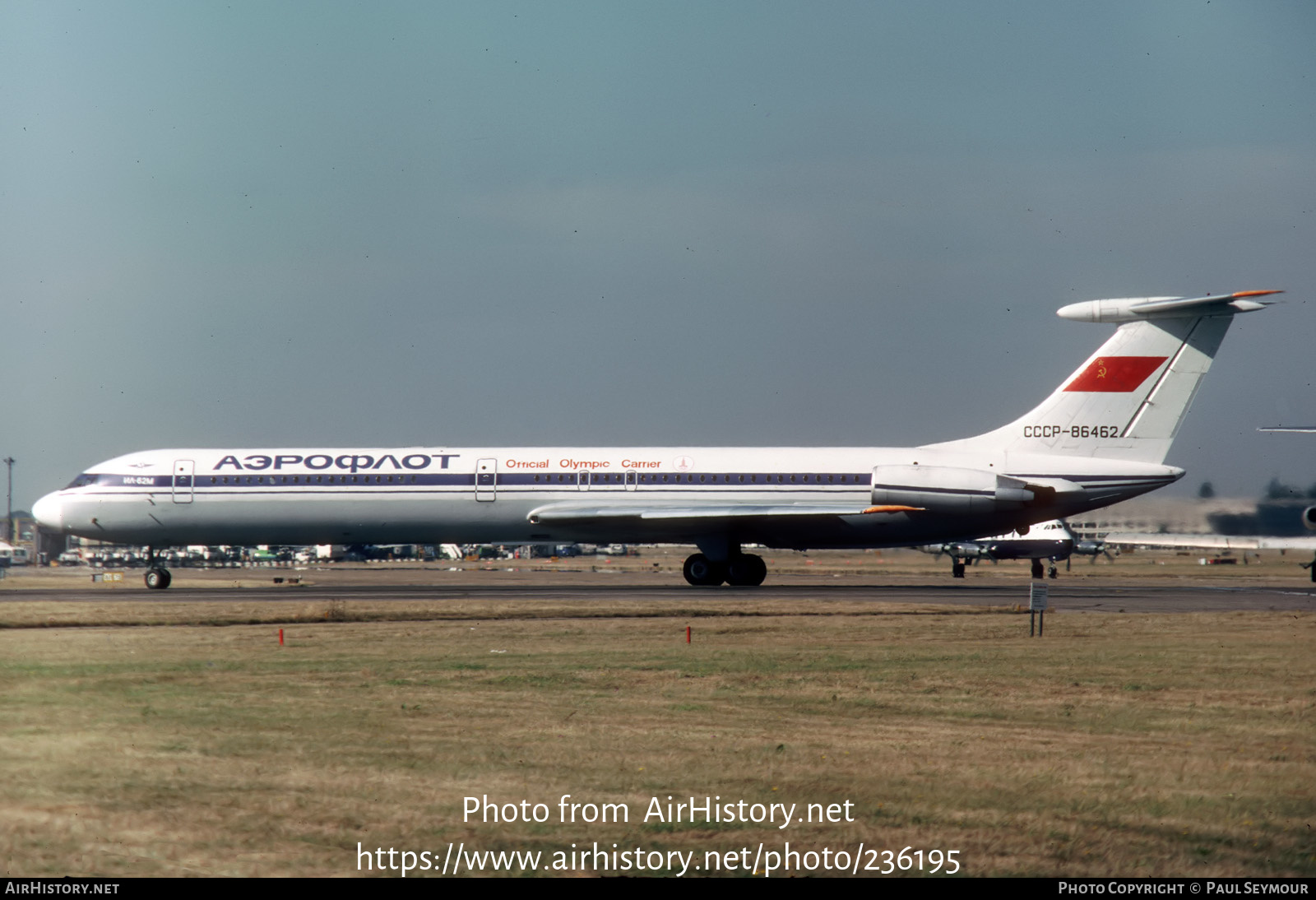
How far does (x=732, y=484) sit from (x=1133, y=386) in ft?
40.4

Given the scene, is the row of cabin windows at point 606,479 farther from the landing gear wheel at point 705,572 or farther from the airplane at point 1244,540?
the airplane at point 1244,540

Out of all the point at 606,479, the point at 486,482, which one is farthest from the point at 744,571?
the point at 486,482

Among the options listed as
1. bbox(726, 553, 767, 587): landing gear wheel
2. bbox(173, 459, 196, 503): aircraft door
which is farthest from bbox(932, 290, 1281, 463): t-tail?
bbox(173, 459, 196, 503): aircraft door

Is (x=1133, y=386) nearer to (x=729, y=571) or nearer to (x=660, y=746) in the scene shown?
(x=729, y=571)

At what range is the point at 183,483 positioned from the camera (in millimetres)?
41250

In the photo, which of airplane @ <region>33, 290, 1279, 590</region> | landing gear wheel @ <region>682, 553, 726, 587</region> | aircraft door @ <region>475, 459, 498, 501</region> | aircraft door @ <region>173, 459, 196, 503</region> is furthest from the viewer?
aircraft door @ <region>173, 459, 196, 503</region>

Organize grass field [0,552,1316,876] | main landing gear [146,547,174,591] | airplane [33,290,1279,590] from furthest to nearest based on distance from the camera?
main landing gear [146,547,174,591]
airplane [33,290,1279,590]
grass field [0,552,1316,876]

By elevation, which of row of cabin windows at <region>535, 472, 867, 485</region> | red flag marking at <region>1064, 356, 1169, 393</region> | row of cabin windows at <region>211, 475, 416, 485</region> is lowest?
row of cabin windows at <region>535, 472, 867, 485</region>

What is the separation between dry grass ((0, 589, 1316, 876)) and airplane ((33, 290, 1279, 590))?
655 inches

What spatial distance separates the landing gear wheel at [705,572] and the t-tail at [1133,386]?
30.9ft

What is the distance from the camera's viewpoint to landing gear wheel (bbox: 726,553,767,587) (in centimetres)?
3922

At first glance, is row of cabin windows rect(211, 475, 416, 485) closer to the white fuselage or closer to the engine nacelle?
the white fuselage
